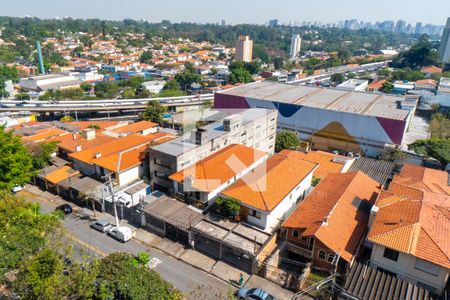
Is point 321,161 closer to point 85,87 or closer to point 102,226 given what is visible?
point 102,226

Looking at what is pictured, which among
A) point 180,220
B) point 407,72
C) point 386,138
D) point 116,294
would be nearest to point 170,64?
point 407,72

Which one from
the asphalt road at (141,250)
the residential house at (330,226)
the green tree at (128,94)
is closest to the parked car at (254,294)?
the asphalt road at (141,250)

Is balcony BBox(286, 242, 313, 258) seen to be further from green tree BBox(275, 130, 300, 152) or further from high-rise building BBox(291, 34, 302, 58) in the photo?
high-rise building BBox(291, 34, 302, 58)

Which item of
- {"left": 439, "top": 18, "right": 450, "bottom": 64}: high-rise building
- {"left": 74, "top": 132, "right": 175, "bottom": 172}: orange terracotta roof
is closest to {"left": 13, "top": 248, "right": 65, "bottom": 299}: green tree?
{"left": 74, "top": 132, "right": 175, "bottom": 172}: orange terracotta roof

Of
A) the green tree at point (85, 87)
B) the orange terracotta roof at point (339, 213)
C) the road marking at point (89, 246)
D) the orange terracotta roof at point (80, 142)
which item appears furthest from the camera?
the green tree at point (85, 87)

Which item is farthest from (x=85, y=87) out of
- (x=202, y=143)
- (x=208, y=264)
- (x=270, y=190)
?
(x=208, y=264)

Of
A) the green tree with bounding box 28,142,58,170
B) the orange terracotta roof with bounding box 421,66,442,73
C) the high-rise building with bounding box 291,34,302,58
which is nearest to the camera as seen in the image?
the green tree with bounding box 28,142,58,170

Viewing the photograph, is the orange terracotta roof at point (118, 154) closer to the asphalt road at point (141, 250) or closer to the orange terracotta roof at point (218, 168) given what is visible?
the asphalt road at point (141, 250)

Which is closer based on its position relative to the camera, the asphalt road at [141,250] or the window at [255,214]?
the asphalt road at [141,250]
